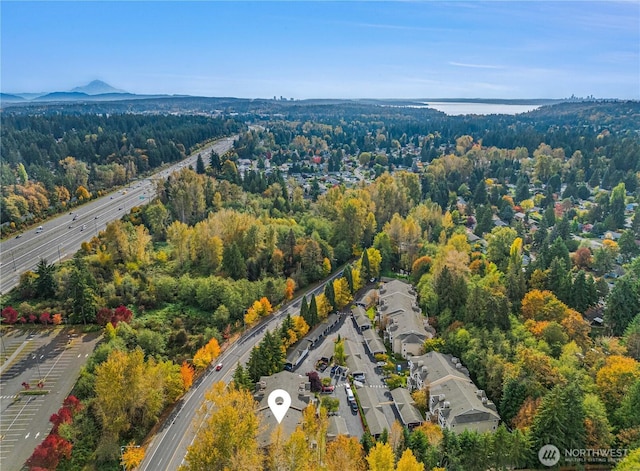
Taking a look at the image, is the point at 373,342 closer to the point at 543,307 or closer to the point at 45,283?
the point at 543,307

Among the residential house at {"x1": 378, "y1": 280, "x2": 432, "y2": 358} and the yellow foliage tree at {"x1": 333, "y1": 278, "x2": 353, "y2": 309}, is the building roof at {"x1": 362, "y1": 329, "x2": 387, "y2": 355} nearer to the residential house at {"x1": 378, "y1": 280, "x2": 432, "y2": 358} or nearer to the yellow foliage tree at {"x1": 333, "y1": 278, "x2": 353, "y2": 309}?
the residential house at {"x1": 378, "y1": 280, "x2": 432, "y2": 358}

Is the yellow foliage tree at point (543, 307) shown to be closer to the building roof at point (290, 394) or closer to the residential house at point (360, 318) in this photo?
the residential house at point (360, 318)

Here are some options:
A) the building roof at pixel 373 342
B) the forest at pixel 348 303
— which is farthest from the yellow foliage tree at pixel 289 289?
the building roof at pixel 373 342

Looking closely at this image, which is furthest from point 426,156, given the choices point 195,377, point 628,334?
point 195,377

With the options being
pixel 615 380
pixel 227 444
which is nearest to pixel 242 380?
pixel 227 444

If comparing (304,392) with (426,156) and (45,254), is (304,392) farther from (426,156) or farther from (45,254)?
(426,156)

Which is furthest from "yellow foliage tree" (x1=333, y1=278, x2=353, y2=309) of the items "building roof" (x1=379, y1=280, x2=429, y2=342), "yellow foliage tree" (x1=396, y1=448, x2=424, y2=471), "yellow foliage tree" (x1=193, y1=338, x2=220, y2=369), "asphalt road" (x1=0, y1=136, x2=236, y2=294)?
"asphalt road" (x1=0, y1=136, x2=236, y2=294)
